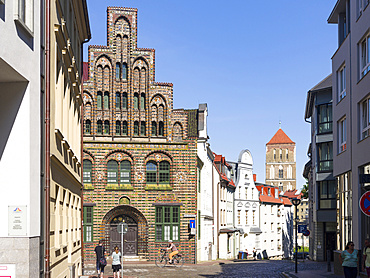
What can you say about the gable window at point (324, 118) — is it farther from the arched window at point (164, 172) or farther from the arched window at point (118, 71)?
the arched window at point (118, 71)

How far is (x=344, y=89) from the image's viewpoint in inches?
1102

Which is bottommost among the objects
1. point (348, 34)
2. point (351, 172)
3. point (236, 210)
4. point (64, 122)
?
point (236, 210)

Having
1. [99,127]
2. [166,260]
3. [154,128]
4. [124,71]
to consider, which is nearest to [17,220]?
[166,260]

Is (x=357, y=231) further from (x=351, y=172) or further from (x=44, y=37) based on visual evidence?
(x=44, y=37)

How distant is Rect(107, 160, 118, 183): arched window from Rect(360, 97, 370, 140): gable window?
72.6 feet

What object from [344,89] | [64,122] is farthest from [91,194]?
[64,122]

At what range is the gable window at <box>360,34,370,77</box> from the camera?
902 inches

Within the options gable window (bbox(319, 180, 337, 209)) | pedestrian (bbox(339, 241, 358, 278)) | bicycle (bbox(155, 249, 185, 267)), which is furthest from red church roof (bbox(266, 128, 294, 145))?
pedestrian (bbox(339, 241, 358, 278))

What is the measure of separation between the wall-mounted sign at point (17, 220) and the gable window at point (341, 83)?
1949 centimetres

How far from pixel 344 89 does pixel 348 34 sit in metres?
2.74

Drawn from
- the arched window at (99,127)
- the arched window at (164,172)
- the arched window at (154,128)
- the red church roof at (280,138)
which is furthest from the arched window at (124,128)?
the red church roof at (280,138)

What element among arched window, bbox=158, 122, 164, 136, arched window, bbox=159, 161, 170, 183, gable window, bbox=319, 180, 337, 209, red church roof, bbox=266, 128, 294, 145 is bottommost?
gable window, bbox=319, 180, 337, 209

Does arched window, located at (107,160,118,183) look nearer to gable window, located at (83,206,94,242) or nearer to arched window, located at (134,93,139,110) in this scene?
gable window, located at (83,206,94,242)

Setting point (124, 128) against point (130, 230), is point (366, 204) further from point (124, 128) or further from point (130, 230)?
point (130, 230)
